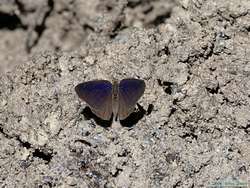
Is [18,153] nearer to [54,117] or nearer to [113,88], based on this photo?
[54,117]

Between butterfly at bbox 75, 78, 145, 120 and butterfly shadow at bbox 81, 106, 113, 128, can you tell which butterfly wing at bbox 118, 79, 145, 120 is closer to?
butterfly at bbox 75, 78, 145, 120

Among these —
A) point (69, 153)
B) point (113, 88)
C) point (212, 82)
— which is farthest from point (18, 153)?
point (212, 82)

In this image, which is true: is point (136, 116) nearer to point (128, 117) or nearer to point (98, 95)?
point (128, 117)

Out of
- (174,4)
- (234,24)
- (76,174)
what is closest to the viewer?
(76,174)

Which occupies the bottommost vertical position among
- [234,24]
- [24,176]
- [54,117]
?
[24,176]

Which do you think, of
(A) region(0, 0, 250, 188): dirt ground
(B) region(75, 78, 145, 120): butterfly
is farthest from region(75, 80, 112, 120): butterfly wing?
(A) region(0, 0, 250, 188): dirt ground

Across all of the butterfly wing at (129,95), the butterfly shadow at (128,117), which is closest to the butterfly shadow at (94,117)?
the butterfly shadow at (128,117)
